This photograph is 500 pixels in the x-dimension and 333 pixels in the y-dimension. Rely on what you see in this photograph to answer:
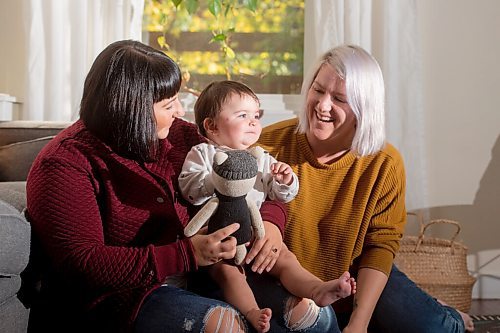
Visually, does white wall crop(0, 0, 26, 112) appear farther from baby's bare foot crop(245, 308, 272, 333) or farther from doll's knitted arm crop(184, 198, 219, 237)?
baby's bare foot crop(245, 308, 272, 333)

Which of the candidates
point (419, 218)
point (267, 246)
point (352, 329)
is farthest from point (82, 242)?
point (419, 218)

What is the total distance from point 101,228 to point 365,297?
0.73m

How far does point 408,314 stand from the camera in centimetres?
194

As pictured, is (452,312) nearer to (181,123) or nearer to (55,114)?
(181,123)

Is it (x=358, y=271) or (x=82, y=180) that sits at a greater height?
(x=82, y=180)

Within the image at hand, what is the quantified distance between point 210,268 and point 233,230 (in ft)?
0.63

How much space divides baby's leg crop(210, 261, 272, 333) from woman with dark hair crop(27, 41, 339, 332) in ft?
0.14

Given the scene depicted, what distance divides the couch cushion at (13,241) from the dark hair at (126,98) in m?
0.25

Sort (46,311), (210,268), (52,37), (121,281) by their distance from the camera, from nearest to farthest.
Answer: (121,281), (46,311), (210,268), (52,37)

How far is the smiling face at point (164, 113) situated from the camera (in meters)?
1.60

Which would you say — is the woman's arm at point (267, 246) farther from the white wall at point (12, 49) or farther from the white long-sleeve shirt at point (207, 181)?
the white wall at point (12, 49)

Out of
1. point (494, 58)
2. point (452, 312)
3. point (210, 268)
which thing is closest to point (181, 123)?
point (210, 268)

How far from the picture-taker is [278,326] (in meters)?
1.57

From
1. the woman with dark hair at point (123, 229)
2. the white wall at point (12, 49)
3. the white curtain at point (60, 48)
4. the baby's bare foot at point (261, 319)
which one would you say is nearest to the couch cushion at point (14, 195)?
the woman with dark hair at point (123, 229)
